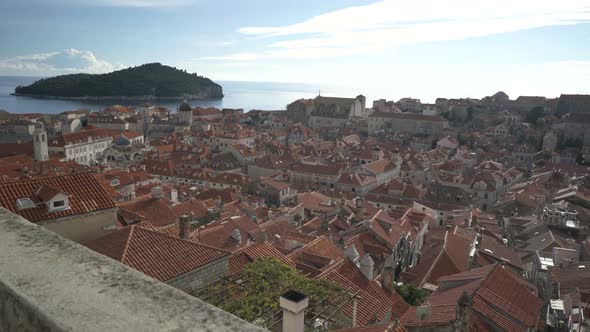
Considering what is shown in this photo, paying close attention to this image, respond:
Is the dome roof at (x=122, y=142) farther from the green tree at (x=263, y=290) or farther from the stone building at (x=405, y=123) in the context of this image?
the green tree at (x=263, y=290)

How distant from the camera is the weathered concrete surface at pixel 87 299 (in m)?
2.17

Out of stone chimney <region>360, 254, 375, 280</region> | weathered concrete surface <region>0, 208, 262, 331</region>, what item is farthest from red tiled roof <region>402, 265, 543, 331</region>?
weathered concrete surface <region>0, 208, 262, 331</region>

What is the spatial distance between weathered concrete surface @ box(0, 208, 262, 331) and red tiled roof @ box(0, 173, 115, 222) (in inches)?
301

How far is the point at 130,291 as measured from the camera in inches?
95.8

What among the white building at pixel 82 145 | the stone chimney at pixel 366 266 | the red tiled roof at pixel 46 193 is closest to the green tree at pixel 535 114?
the white building at pixel 82 145

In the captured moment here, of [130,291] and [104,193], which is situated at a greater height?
[130,291]

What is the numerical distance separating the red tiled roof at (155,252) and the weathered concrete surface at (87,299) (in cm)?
571

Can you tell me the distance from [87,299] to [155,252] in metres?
6.89

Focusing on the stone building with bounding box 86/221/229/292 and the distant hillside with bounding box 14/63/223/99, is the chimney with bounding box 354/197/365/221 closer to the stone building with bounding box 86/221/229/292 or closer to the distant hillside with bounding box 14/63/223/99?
the stone building with bounding box 86/221/229/292

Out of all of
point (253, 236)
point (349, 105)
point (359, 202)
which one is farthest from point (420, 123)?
point (253, 236)

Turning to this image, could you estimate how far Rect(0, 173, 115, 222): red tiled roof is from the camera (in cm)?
967

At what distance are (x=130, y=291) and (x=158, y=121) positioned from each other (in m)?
92.5

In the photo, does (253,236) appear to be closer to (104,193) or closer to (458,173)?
(104,193)

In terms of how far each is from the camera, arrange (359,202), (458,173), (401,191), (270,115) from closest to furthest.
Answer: (359,202) → (401,191) → (458,173) → (270,115)
